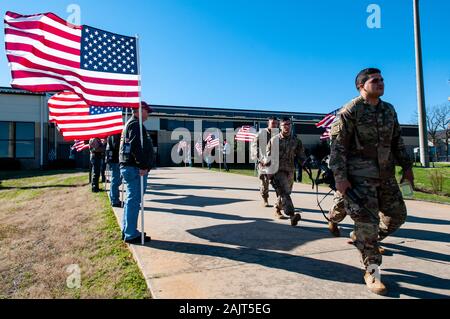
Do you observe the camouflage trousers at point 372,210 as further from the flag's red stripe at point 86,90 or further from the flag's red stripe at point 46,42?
the flag's red stripe at point 46,42

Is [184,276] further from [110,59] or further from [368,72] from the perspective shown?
[110,59]

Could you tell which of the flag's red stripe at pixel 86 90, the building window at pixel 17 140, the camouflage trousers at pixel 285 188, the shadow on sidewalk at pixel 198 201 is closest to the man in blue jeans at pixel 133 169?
the flag's red stripe at pixel 86 90

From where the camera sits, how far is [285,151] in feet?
18.8

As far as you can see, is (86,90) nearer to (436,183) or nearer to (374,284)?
(374,284)

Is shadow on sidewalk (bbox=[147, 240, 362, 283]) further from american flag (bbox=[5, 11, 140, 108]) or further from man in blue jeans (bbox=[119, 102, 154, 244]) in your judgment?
american flag (bbox=[5, 11, 140, 108])

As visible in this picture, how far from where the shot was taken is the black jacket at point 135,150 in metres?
4.38

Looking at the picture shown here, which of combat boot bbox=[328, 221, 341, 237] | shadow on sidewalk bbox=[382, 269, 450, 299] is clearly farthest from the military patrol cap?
combat boot bbox=[328, 221, 341, 237]

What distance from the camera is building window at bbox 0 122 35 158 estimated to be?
28.9 meters

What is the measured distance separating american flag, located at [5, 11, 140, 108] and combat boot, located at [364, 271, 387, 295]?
3604 millimetres

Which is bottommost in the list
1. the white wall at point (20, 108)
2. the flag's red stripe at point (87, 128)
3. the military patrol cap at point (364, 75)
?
the military patrol cap at point (364, 75)

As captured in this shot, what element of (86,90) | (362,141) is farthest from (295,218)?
(86,90)

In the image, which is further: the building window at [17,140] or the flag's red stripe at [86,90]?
the building window at [17,140]

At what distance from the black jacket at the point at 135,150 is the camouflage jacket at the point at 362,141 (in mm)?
2380

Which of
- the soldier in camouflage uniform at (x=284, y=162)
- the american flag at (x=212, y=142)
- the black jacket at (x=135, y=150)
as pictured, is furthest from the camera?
the american flag at (x=212, y=142)
